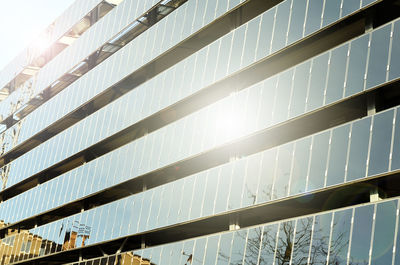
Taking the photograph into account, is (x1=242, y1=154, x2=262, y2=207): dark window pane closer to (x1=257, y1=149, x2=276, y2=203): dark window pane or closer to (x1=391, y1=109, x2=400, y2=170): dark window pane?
(x1=257, y1=149, x2=276, y2=203): dark window pane

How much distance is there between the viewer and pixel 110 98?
133 feet

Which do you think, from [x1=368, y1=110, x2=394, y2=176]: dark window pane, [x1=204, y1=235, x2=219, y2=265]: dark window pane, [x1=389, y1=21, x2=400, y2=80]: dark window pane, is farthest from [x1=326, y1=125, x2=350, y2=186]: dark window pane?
[x1=204, y1=235, x2=219, y2=265]: dark window pane

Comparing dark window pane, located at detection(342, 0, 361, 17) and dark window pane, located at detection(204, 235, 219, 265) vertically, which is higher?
dark window pane, located at detection(342, 0, 361, 17)

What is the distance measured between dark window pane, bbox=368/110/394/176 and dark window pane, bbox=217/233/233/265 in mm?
6848

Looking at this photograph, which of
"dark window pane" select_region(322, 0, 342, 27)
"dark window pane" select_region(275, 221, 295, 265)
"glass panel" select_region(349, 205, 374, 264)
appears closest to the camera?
"glass panel" select_region(349, 205, 374, 264)

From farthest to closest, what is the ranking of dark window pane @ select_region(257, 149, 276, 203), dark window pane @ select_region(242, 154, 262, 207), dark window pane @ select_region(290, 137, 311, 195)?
dark window pane @ select_region(242, 154, 262, 207), dark window pane @ select_region(257, 149, 276, 203), dark window pane @ select_region(290, 137, 311, 195)

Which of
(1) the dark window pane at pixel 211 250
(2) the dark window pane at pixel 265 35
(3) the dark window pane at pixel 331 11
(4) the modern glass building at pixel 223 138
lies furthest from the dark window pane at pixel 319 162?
(2) the dark window pane at pixel 265 35

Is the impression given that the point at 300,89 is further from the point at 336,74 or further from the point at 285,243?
the point at 285,243

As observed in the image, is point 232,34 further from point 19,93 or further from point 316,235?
point 19,93

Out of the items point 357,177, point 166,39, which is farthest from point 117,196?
point 357,177

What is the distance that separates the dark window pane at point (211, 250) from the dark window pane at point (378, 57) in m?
9.07

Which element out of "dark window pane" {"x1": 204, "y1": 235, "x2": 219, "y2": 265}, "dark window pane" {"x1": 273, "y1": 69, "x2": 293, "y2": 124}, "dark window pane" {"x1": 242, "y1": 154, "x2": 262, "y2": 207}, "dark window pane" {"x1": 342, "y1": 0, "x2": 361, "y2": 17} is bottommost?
"dark window pane" {"x1": 204, "y1": 235, "x2": 219, "y2": 265}

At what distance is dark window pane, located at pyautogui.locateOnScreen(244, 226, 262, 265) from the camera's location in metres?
21.8

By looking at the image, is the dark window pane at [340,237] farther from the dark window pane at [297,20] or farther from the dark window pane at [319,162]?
the dark window pane at [297,20]
